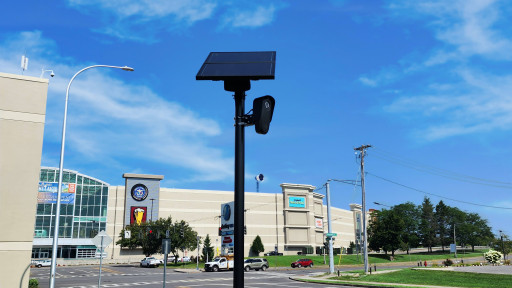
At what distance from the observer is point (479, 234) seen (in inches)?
5497

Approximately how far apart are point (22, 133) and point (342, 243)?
124135 millimetres

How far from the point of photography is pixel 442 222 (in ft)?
462

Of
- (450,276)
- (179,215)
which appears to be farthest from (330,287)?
(179,215)

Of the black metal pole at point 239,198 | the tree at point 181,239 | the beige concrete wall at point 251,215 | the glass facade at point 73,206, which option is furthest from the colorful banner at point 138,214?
the black metal pole at point 239,198

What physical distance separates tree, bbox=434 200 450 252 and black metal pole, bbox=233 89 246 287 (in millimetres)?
143383

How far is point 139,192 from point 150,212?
4946 millimetres

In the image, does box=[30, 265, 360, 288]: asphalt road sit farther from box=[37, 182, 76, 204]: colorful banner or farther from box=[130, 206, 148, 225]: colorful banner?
box=[130, 206, 148, 225]: colorful banner

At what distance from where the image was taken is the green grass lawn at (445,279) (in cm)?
3528

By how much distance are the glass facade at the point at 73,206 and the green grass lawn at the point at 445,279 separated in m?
63.8

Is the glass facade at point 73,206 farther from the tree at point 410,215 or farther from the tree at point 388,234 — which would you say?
the tree at point 410,215

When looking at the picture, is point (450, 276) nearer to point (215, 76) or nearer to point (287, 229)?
point (215, 76)

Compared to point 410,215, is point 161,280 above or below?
below

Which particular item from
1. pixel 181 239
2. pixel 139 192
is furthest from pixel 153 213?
pixel 181 239

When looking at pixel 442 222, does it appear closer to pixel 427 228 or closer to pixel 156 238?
pixel 427 228
